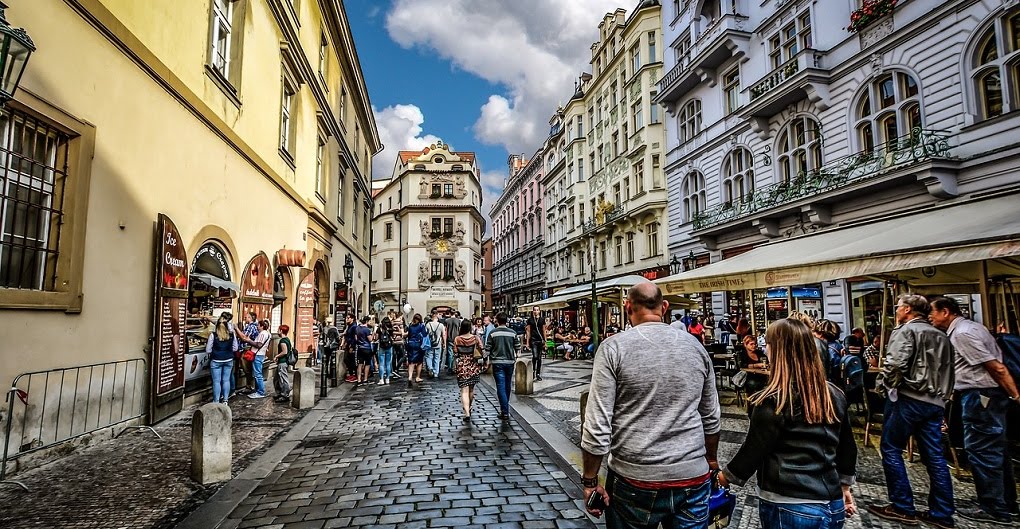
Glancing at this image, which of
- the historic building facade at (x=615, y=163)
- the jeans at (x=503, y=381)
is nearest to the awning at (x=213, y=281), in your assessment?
the jeans at (x=503, y=381)

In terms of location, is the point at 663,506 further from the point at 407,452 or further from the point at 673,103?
the point at 673,103

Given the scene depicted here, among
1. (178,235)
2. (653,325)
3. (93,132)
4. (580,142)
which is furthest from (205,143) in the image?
(580,142)

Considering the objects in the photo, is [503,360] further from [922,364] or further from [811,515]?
[811,515]

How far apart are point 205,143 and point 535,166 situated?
48.4 metres

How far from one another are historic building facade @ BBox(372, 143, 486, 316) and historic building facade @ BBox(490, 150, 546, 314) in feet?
18.9

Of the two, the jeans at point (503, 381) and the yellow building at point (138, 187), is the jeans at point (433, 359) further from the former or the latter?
the jeans at point (503, 381)

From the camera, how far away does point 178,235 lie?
8.94 meters

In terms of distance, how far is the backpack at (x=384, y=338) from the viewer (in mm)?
13982

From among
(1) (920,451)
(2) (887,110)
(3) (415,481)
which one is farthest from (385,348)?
(2) (887,110)

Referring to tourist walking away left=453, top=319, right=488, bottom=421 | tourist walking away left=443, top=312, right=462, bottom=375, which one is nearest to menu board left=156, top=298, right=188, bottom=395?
tourist walking away left=453, top=319, right=488, bottom=421

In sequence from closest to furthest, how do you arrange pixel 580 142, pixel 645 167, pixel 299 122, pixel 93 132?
pixel 93 132
pixel 299 122
pixel 645 167
pixel 580 142

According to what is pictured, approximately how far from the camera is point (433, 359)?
625 inches

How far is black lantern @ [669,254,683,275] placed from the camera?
25.7m

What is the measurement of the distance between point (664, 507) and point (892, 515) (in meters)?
3.17
